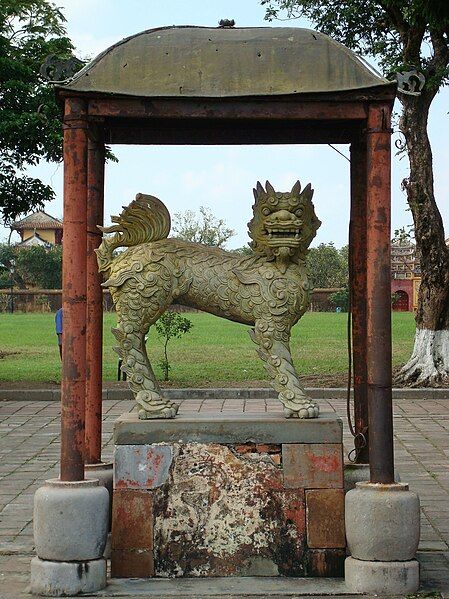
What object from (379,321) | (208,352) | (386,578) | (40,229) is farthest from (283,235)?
(40,229)

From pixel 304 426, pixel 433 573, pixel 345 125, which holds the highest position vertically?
pixel 345 125

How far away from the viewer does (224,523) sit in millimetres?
5730

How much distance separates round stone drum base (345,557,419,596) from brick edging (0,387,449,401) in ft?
34.5

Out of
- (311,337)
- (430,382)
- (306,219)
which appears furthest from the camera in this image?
(311,337)

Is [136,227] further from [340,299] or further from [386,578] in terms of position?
[340,299]

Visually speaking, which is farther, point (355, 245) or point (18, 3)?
point (18, 3)

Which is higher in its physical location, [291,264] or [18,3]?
[18,3]

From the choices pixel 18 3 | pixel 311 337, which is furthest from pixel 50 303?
pixel 18 3

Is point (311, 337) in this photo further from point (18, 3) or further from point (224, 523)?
point (224, 523)

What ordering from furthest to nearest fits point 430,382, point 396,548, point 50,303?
1. point 50,303
2. point 430,382
3. point 396,548

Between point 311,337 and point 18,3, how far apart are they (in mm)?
15730

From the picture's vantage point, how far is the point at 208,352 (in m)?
25.7

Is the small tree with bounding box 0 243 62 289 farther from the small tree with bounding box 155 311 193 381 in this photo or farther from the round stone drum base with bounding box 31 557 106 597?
the round stone drum base with bounding box 31 557 106 597

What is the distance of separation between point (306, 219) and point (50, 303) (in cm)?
4825
